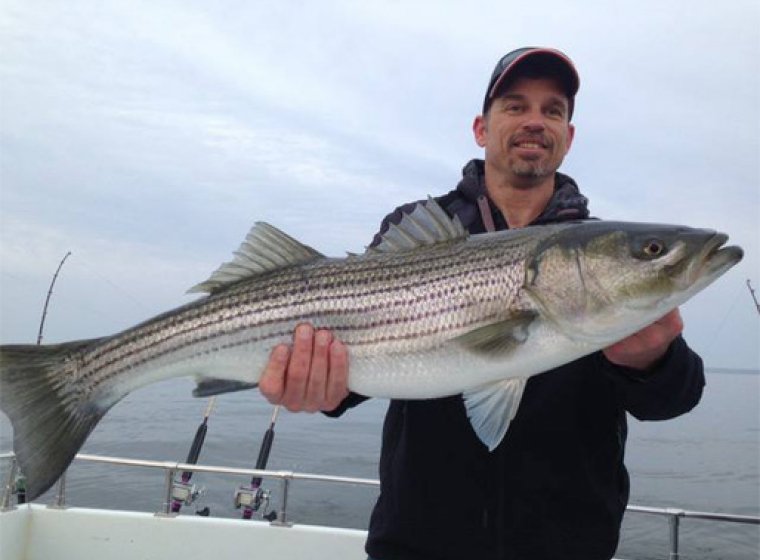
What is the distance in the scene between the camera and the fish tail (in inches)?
137

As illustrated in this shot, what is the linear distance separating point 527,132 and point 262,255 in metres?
1.96

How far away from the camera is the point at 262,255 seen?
408 centimetres

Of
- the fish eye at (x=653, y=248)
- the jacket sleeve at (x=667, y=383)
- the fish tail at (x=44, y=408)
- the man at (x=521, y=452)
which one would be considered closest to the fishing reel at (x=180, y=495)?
the fish tail at (x=44, y=408)

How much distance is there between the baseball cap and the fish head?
4.21 feet

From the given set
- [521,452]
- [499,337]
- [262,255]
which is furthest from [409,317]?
[262,255]

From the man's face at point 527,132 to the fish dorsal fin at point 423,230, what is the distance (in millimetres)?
652

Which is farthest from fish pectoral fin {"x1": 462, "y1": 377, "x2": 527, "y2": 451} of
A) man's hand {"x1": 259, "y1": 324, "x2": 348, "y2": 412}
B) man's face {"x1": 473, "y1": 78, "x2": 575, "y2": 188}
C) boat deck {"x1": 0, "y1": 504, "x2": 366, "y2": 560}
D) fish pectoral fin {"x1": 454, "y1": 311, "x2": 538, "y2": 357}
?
boat deck {"x1": 0, "y1": 504, "x2": 366, "y2": 560}

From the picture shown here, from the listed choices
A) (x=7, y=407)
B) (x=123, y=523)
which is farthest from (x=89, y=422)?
(x=123, y=523)

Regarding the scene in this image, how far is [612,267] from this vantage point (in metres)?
3.57

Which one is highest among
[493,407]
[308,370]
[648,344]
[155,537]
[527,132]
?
[527,132]

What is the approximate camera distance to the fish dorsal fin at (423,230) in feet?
12.8

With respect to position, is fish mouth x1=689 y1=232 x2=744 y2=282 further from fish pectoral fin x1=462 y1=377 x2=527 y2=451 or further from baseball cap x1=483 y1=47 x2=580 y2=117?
baseball cap x1=483 y1=47 x2=580 y2=117

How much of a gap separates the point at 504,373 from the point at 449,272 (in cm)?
68

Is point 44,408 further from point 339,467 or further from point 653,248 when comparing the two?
point 339,467
